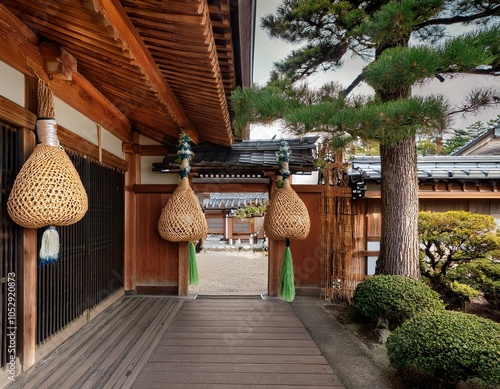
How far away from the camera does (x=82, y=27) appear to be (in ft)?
5.47

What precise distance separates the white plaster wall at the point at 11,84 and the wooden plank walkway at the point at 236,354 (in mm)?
2289

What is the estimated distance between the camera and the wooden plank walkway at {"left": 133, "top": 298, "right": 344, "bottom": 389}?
7.16 ft

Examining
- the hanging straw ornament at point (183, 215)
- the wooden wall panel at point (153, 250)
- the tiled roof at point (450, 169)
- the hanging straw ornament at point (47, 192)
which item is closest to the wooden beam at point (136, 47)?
the hanging straw ornament at point (183, 215)

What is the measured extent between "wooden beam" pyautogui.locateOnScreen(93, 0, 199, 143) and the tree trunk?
8.34 feet

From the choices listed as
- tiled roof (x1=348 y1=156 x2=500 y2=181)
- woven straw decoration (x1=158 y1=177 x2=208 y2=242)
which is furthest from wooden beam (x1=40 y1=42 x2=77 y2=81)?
tiled roof (x1=348 y1=156 x2=500 y2=181)

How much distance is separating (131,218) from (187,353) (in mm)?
2421

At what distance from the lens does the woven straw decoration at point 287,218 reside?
3.41 metres

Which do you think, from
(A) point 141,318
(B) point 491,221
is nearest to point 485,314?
(B) point 491,221

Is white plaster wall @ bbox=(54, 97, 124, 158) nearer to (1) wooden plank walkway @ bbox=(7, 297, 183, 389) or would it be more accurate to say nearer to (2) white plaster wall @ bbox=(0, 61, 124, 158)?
(2) white plaster wall @ bbox=(0, 61, 124, 158)

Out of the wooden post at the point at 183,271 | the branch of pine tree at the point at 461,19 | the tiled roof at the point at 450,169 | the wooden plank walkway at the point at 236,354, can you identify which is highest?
the branch of pine tree at the point at 461,19

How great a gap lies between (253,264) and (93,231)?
5407 millimetres

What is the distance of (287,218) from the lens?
3.40 metres

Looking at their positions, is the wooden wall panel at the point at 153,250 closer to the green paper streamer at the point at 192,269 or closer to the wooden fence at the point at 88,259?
the wooden fence at the point at 88,259

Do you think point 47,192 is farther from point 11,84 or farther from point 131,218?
point 131,218
